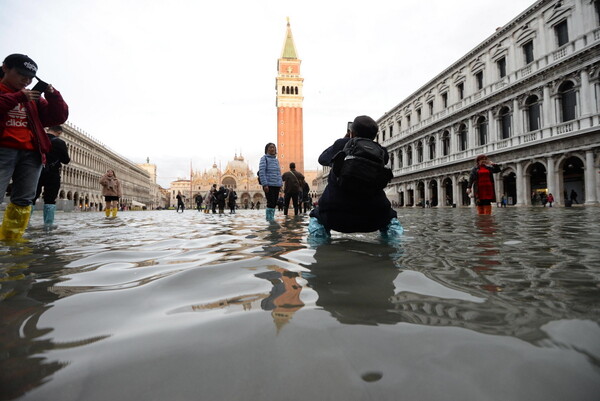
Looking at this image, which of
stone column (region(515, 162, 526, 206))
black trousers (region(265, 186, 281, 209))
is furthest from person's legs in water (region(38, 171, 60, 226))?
stone column (region(515, 162, 526, 206))

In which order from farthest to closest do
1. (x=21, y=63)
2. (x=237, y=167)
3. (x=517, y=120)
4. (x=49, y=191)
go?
1. (x=237, y=167)
2. (x=517, y=120)
3. (x=49, y=191)
4. (x=21, y=63)

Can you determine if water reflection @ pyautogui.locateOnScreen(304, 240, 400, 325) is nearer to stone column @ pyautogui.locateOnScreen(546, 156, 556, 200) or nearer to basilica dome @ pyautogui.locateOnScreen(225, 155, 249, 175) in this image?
stone column @ pyautogui.locateOnScreen(546, 156, 556, 200)

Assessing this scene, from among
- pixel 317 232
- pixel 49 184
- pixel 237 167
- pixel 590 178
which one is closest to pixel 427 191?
pixel 590 178

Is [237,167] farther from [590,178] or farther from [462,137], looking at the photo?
[590,178]

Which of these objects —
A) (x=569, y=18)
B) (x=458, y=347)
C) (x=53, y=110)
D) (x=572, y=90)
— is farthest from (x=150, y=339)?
(x=569, y=18)

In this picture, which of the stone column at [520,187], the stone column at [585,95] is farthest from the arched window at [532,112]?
the stone column at [585,95]

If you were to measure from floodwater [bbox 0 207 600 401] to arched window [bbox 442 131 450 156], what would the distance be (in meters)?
28.9

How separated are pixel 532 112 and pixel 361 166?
76.2 feet

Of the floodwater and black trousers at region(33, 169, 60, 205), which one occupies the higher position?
black trousers at region(33, 169, 60, 205)

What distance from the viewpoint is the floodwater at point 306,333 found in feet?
2.35

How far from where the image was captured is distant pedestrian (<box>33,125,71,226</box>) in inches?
218

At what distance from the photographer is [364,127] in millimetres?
2977

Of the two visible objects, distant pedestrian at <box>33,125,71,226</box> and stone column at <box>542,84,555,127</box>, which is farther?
stone column at <box>542,84,555,127</box>

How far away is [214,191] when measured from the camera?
17.4m
